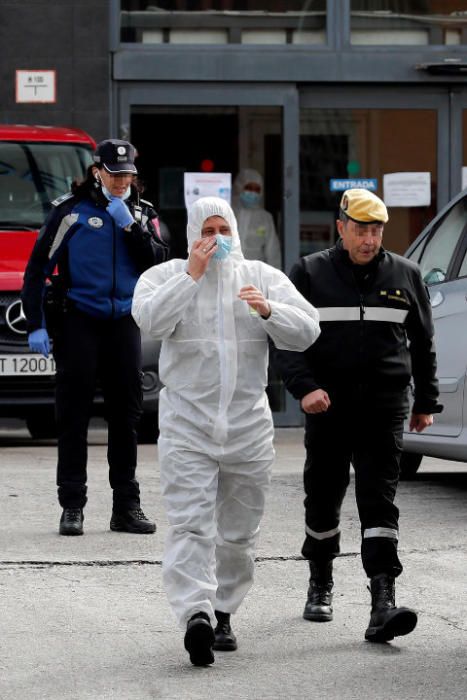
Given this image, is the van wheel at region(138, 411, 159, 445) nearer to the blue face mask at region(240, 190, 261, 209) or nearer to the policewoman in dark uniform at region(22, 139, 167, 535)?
the blue face mask at region(240, 190, 261, 209)

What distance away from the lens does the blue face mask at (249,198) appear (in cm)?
1434

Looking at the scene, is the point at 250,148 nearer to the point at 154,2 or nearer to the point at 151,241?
the point at 154,2

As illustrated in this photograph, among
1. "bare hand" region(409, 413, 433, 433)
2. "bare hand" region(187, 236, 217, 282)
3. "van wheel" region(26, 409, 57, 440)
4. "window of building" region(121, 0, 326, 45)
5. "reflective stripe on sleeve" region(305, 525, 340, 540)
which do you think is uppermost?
"window of building" region(121, 0, 326, 45)

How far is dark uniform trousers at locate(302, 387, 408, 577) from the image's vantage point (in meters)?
6.18

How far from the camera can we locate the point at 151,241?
8.12 m

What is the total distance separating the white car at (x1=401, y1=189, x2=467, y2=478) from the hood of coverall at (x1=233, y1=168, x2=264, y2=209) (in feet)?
13.8

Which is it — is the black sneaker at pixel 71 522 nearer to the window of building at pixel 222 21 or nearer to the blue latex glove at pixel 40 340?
the blue latex glove at pixel 40 340

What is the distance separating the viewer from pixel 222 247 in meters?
5.71

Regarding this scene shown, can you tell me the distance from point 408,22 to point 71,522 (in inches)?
302

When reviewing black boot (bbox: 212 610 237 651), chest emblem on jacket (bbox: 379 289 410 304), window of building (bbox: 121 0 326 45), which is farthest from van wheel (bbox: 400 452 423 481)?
window of building (bbox: 121 0 326 45)

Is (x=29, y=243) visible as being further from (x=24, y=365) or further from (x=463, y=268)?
(x=463, y=268)

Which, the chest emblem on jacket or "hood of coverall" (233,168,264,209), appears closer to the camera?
the chest emblem on jacket

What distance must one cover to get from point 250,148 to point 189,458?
884 centimetres

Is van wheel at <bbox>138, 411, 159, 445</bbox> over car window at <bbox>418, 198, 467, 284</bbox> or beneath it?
beneath
